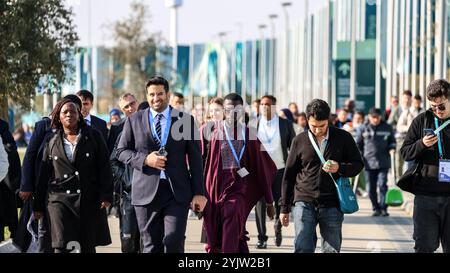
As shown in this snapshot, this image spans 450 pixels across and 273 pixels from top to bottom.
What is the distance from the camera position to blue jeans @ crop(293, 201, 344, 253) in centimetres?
1087

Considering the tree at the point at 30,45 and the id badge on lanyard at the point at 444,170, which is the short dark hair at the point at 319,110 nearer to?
the id badge on lanyard at the point at 444,170

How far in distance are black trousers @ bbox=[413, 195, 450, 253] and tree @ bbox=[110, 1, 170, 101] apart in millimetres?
56030

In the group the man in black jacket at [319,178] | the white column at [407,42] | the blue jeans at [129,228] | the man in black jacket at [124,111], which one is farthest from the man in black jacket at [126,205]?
the white column at [407,42]

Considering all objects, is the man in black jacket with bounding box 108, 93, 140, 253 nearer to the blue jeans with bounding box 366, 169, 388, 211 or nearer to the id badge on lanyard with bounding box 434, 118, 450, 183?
the id badge on lanyard with bounding box 434, 118, 450, 183

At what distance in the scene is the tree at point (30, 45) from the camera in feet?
64.7

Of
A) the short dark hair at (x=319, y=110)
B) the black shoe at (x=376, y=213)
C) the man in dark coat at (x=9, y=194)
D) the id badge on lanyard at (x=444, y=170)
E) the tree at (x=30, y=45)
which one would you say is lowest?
the black shoe at (x=376, y=213)

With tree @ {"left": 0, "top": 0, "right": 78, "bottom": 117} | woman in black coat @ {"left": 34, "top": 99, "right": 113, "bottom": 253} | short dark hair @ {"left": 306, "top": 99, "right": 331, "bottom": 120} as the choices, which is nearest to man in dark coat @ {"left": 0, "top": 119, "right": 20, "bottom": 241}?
woman in black coat @ {"left": 34, "top": 99, "right": 113, "bottom": 253}

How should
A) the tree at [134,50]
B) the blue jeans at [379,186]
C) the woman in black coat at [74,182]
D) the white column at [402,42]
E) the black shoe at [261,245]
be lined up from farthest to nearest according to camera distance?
1. the tree at [134,50]
2. the white column at [402,42]
3. the blue jeans at [379,186]
4. the black shoe at [261,245]
5. the woman in black coat at [74,182]

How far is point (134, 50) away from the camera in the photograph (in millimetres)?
67188

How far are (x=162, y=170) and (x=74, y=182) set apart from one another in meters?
0.79

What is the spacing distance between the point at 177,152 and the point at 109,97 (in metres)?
58.4

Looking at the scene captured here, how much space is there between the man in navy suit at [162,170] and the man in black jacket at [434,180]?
188cm

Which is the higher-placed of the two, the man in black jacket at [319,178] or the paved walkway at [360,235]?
the man in black jacket at [319,178]
